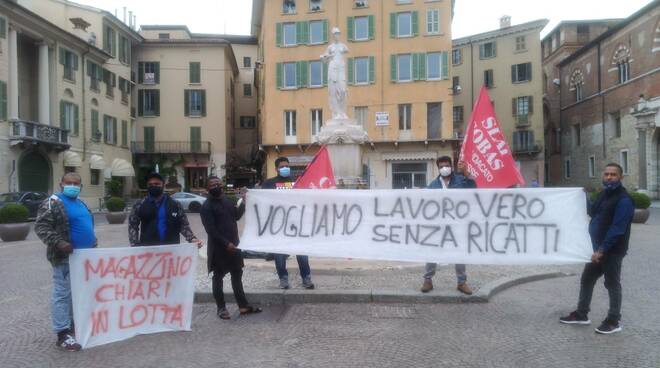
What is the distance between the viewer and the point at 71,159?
33.3 m

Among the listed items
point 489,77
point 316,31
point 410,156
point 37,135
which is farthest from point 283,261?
point 489,77

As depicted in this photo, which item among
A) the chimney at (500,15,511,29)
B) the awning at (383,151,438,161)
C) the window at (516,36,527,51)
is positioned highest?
the chimney at (500,15,511,29)

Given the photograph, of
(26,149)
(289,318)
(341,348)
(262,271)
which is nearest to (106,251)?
(289,318)

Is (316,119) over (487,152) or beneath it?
over

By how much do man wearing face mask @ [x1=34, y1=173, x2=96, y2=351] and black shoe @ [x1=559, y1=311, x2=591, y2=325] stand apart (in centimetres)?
531

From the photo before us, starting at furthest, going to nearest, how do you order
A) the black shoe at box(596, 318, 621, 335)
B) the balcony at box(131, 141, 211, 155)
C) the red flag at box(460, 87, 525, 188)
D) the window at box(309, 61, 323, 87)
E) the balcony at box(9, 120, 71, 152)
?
the balcony at box(131, 141, 211, 155) < the window at box(309, 61, 323, 87) < the balcony at box(9, 120, 71, 152) < the red flag at box(460, 87, 525, 188) < the black shoe at box(596, 318, 621, 335)

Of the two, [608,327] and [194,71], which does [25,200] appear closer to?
[194,71]

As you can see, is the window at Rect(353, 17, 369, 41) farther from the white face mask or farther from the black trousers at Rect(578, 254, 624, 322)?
the black trousers at Rect(578, 254, 624, 322)

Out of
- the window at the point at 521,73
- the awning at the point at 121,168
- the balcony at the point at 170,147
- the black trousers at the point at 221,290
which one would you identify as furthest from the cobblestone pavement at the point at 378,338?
the window at the point at 521,73

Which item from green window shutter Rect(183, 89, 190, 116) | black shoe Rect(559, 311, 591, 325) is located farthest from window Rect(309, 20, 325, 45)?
black shoe Rect(559, 311, 591, 325)

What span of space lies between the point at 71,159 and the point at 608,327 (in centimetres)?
3440

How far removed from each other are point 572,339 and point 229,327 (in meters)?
3.75

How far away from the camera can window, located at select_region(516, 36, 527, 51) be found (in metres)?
44.2

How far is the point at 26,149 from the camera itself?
2952cm
